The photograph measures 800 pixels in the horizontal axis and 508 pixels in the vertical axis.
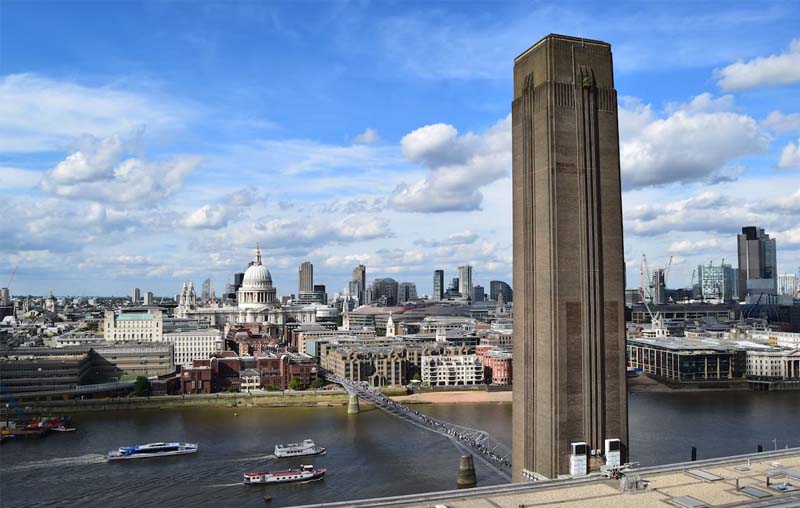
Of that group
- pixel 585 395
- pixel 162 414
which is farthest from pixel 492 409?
pixel 585 395

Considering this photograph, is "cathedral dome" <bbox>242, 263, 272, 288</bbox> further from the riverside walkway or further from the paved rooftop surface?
the paved rooftop surface

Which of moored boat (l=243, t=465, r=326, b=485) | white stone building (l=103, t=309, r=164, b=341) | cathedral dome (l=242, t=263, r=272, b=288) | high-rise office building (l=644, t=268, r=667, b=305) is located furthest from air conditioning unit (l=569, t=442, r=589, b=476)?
high-rise office building (l=644, t=268, r=667, b=305)

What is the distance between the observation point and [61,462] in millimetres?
35562

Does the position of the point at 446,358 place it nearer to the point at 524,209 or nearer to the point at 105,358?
the point at 105,358

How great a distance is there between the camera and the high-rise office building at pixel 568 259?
2111 cm

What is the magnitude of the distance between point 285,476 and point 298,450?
4.53 m

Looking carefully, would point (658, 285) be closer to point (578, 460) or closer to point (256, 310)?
point (256, 310)

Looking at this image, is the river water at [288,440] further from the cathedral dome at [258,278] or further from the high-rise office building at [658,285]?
the high-rise office building at [658,285]

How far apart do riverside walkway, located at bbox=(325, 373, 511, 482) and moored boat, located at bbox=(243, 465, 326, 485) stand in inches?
295

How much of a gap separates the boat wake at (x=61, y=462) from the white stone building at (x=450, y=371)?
1347 inches

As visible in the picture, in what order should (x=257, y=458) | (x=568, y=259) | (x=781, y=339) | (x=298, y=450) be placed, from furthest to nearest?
(x=781, y=339) → (x=298, y=450) → (x=257, y=458) → (x=568, y=259)

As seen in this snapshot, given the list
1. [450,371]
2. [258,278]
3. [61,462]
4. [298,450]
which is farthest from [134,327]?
[298,450]

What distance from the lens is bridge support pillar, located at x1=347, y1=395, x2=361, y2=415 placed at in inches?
2041

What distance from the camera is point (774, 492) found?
1586cm
